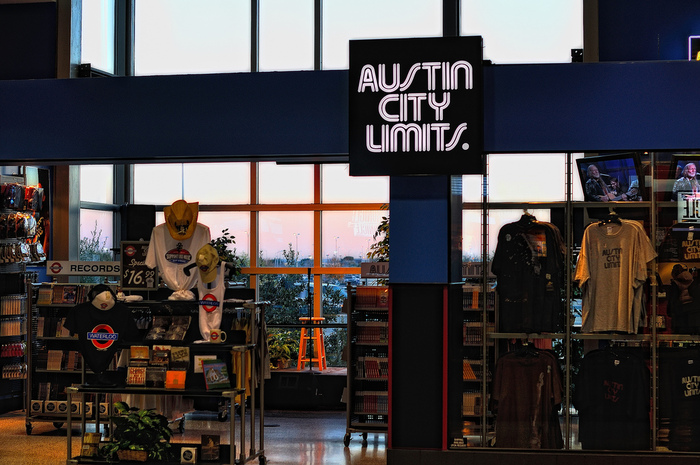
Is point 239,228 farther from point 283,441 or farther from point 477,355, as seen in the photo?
point 477,355

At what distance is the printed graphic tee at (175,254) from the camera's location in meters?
6.91

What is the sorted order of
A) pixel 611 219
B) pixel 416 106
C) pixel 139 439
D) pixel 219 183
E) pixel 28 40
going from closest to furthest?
pixel 416 106
pixel 139 439
pixel 611 219
pixel 28 40
pixel 219 183

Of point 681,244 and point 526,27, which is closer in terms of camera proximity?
point 681,244

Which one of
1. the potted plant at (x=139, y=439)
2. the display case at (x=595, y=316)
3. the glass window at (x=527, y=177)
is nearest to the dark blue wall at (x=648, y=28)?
the display case at (x=595, y=316)

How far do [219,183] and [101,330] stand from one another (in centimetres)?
476

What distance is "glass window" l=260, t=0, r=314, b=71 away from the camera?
10828 mm

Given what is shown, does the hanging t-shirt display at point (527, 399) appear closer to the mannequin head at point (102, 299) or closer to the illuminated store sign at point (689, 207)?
the illuminated store sign at point (689, 207)

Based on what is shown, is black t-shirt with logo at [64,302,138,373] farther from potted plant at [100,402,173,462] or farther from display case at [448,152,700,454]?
display case at [448,152,700,454]

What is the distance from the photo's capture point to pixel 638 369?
6.50 m

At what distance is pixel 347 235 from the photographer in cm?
1092

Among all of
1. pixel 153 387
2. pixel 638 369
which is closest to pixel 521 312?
pixel 638 369

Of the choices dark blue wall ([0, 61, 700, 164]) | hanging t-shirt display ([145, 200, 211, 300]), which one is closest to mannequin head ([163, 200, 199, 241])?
hanging t-shirt display ([145, 200, 211, 300])

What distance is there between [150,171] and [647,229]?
22.8 ft

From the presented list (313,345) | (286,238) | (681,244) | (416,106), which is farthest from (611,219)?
(286,238)
